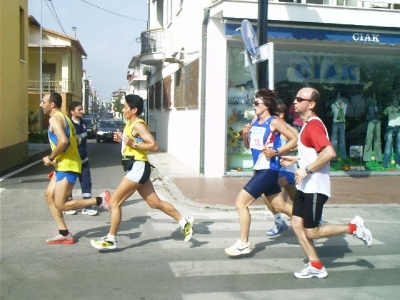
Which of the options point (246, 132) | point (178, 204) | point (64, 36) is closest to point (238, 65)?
point (178, 204)

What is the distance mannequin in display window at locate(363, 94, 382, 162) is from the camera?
1520 cm

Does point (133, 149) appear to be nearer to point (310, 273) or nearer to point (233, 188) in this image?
point (310, 273)

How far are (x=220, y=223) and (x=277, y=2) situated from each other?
6543 millimetres

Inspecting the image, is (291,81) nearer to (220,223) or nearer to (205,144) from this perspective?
(205,144)

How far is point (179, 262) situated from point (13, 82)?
11.7m

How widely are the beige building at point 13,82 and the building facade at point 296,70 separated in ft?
16.9

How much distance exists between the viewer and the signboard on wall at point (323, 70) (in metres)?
14.5

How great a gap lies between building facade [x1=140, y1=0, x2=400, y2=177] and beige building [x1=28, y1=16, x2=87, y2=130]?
3407 centimetres

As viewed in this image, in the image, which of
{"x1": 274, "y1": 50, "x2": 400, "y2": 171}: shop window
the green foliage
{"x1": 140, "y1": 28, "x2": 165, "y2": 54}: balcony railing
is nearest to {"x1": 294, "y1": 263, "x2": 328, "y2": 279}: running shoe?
{"x1": 274, "y1": 50, "x2": 400, "y2": 171}: shop window

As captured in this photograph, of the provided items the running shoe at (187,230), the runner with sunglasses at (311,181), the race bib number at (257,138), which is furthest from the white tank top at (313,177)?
the running shoe at (187,230)

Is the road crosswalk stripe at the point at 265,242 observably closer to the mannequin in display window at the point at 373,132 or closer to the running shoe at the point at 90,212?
the running shoe at the point at 90,212

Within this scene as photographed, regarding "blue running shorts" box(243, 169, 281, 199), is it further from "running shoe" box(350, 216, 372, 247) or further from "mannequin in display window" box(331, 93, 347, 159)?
"mannequin in display window" box(331, 93, 347, 159)

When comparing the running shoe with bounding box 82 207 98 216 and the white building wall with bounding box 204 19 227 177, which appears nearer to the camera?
the running shoe with bounding box 82 207 98 216

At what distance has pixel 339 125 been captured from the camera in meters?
15.0
